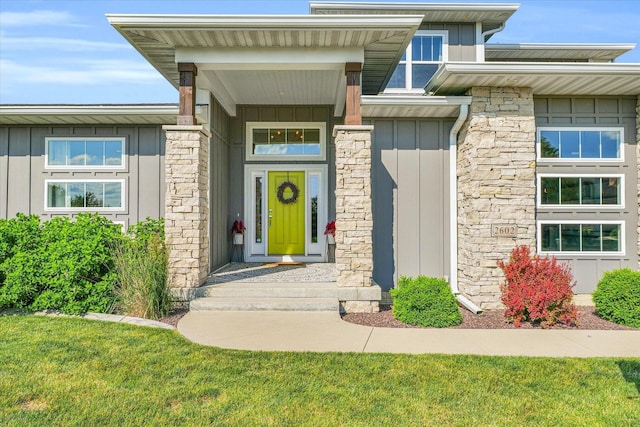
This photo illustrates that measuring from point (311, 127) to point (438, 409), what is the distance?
669 cm

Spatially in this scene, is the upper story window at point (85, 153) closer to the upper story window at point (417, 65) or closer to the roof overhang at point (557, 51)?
the upper story window at point (417, 65)

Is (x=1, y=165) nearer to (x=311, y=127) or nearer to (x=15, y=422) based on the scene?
(x=311, y=127)

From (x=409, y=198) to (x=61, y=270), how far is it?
16.8 feet

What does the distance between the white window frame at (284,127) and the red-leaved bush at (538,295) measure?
4571 millimetres

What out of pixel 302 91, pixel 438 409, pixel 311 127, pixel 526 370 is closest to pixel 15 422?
pixel 438 409

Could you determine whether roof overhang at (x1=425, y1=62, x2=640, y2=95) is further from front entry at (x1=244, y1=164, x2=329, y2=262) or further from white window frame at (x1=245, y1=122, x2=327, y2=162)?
front entry at (x1=244, y1=164, x2=329, y2=262)

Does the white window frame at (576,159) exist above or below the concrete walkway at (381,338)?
above

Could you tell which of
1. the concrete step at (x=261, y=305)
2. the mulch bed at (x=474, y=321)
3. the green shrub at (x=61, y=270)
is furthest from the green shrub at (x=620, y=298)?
the green shrub at (x=61, y=270)

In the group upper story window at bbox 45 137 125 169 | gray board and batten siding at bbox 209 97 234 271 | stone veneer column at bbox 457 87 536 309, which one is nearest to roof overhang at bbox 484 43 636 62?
stone veneer column at bbox 457 87 536 309

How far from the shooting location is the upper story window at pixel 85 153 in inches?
299

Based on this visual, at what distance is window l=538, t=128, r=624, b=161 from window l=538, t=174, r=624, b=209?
338 mm

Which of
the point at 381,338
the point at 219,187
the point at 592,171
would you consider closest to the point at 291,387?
the point at 381,338

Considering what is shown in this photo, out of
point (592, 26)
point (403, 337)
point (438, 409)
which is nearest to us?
point (438, 409)

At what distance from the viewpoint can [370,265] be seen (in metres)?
5.60
